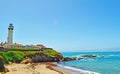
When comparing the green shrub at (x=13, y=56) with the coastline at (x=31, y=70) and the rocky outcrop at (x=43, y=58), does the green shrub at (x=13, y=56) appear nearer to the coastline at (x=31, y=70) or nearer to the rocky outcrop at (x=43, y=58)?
the rocky outcrop at (x=43, y=58)

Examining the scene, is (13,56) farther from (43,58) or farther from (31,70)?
(31,70)

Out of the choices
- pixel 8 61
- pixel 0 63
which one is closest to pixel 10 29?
pixel 8 61

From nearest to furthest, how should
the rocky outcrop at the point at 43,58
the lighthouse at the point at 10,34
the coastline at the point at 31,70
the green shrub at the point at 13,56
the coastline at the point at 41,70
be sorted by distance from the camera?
the coastline at the point at 31,70 < the coastline at the point at 41,70 < the green shrub at the point at 13,56 < the rocky outcrop at the point at 43,58 < the lighthouse at the point at 10,34

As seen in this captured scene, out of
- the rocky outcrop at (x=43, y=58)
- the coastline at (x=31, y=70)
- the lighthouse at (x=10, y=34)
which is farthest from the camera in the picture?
the lighthouse at (x=10, y=34)

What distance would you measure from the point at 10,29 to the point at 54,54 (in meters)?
22.2

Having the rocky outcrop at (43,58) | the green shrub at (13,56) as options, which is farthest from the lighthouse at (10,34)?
the green shrub at (13,56)

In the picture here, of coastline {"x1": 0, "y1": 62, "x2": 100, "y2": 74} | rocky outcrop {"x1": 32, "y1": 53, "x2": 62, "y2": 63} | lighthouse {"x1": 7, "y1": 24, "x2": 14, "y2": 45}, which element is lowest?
coastline {"x1": 0, "y1": 62, "x2": 100, "y2": 74}

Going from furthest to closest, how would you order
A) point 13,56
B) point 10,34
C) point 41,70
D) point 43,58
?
1. point 10,34
2. point 43,58
3. point 13,56
4. point 41,70

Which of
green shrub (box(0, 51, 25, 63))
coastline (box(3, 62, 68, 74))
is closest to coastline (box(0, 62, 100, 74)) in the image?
coastline (box(3, 62, 68, 74))

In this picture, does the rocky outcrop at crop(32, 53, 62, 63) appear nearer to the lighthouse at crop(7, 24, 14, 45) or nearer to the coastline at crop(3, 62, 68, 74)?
the lighthouse at crop(7, 24, 14, 45)

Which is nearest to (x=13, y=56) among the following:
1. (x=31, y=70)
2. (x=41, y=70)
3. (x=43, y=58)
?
(x=43, y=58)

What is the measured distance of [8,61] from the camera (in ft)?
192

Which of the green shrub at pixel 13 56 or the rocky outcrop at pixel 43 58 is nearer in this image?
the green shrub at pixel 13 56

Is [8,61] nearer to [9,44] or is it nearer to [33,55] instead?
[33,55]
